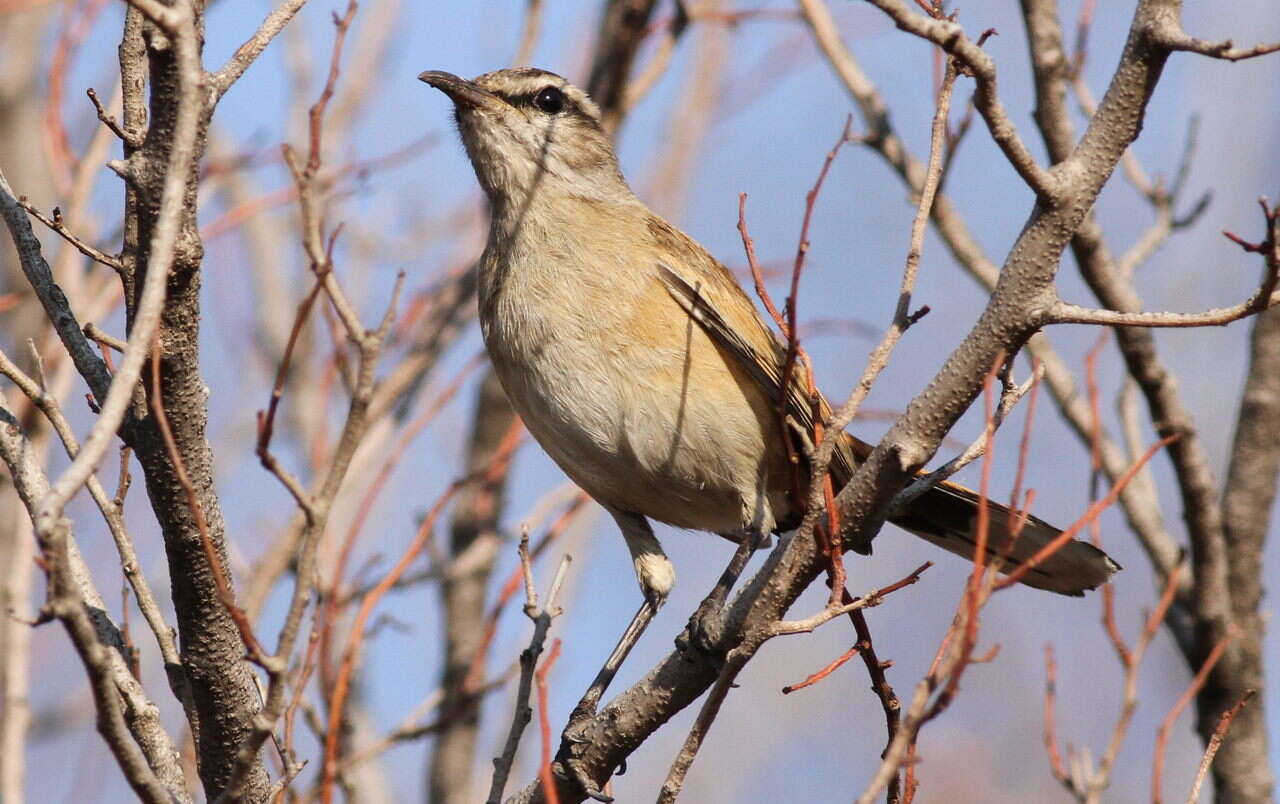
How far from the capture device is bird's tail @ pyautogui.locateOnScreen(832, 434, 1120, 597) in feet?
14.7

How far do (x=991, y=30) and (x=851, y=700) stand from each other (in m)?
8.16

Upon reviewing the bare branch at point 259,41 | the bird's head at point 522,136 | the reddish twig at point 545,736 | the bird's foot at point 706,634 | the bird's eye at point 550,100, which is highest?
the bird's eye at point 550,100

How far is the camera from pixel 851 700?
1058 cm

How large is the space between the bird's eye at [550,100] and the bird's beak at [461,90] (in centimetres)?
20

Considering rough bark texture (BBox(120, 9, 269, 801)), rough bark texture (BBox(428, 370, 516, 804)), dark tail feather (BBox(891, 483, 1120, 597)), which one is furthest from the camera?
rough bark texture (BBox(428, 370, 516, 804))

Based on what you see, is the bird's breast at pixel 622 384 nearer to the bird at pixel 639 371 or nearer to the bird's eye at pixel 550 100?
the bird at pixel 639 371

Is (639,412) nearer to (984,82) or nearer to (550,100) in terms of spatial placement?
(550,100)

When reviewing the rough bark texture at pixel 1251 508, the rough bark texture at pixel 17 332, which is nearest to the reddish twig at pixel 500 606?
the rough bark texture at pixel 17 332

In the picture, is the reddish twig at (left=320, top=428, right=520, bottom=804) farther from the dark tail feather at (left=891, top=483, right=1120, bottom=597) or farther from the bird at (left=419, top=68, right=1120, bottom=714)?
the dark tail feather at (left=891, top=483, right=1120, bottom=597)

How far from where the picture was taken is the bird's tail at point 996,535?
4473 millimetres

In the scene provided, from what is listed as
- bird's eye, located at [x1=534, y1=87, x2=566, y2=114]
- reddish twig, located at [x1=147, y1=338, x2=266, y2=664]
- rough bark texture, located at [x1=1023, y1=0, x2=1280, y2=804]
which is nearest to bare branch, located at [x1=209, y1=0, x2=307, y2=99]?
reddish twig, located at [x1=147, y1=338, x2=266, y2=664]

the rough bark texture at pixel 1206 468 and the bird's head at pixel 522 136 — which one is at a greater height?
the bird's head at pixel 522 136

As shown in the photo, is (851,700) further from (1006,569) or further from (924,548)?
(1006,569)

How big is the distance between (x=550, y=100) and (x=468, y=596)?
9.58ft
